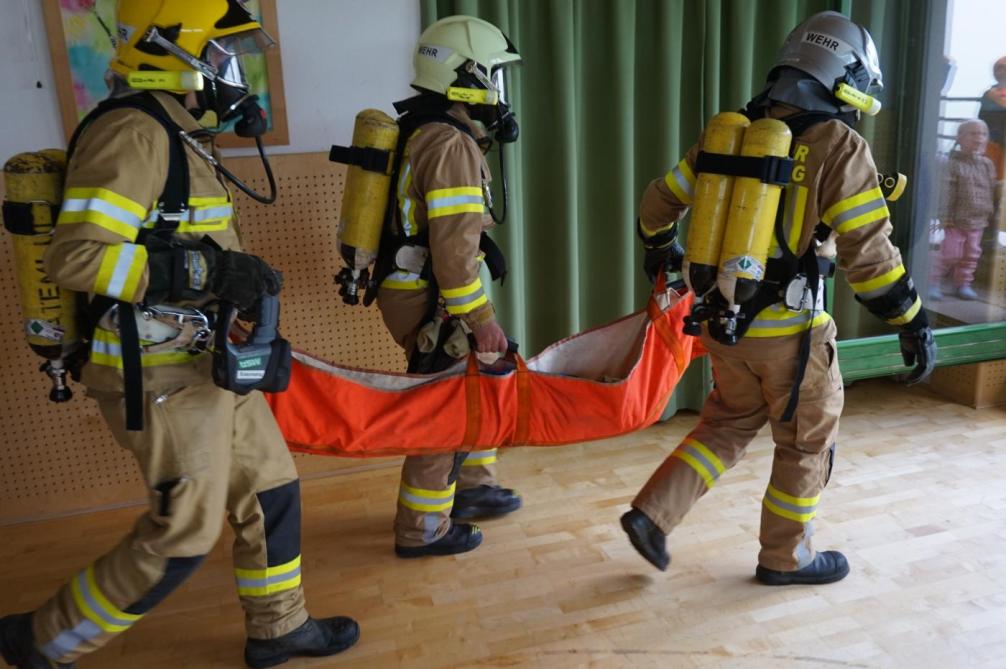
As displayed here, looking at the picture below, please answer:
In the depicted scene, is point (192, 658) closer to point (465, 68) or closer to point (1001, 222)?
point (465, 68)

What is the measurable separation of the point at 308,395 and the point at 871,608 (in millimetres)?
1889

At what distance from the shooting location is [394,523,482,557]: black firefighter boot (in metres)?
3.03

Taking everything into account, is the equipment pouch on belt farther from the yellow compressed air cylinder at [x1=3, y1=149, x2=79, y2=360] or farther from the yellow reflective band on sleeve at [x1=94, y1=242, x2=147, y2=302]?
the yellow compressed air cylinder at [x1=3, y1=149, x2=79, y2=360]

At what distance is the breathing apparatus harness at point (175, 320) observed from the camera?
201 centimetres

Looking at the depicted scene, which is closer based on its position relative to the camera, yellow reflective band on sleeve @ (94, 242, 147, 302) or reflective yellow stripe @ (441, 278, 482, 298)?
yellow reflective band on sleeve @ (94, 242, 147, 302)

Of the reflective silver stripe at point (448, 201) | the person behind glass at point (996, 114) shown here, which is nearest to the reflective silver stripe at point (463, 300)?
the reflective silver stripe at point (448, 201)

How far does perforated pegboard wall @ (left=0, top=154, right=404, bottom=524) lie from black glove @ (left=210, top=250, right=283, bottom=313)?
1400mm

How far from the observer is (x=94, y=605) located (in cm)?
212

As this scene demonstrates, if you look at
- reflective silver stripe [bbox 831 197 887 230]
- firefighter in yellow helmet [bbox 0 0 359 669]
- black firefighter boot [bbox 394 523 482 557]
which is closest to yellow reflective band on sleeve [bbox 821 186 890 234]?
reflective silver stripe [bbox 831 197 887 230]

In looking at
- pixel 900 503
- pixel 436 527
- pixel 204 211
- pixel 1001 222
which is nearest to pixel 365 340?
pixel 436 527

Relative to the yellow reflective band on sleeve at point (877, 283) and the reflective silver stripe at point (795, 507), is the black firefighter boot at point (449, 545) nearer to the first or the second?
the reflective silver stripe at point (795, 507)

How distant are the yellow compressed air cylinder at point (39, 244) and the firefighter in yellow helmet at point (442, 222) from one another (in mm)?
1000

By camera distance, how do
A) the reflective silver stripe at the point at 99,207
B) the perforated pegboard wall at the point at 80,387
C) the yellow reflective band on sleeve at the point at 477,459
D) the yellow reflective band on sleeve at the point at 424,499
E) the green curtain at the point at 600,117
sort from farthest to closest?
the green curtain at the point at 600,117
the yellow reflective band on sleeve at the point at 477,459
the perforated pegboard wall at the point at 80,387
the yellow reflective band on sleeve at the point at 424,499
the reflective silver stripe at the point at 99,207

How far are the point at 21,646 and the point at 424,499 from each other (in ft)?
4.15
